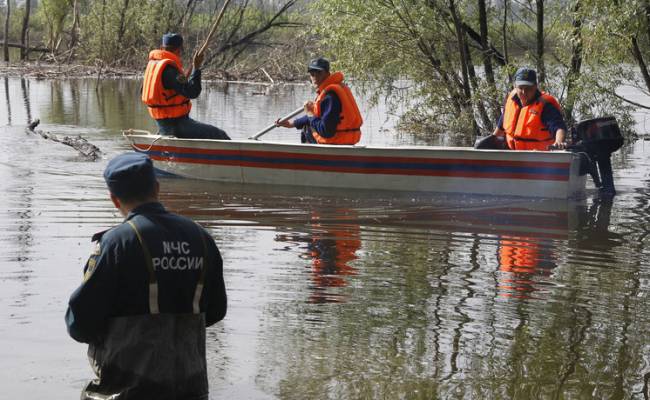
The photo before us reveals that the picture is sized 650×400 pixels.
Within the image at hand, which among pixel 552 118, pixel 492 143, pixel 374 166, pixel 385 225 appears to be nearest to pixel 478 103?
pixel 492 143

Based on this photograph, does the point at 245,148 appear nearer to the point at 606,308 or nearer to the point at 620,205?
the point at 620,205

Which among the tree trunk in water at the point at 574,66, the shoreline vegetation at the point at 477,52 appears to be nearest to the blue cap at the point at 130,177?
the shoreline vegetation at the point at 477,52

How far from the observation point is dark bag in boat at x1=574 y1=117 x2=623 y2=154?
40.0 feet

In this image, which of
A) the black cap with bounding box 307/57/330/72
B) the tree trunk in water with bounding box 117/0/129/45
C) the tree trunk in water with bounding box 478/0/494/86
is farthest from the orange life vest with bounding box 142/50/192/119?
the tree trunk in water with bounding box 117/0/129/45

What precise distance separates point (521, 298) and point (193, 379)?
12.9ft

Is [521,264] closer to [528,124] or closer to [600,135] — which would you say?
[528,124]

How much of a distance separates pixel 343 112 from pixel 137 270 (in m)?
9.14

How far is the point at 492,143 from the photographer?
493 inches

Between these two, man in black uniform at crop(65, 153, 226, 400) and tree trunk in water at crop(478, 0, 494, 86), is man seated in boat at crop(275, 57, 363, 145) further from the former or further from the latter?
man in black uniform at crop(65, 153, 226, 400)

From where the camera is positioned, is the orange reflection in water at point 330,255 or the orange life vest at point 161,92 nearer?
the orange reflection in water at point 330,255

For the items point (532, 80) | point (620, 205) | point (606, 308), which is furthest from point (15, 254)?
point (620, 205)

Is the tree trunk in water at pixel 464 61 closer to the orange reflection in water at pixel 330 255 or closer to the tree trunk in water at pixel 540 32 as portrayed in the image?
the tree trunk in water at pixel 540 32

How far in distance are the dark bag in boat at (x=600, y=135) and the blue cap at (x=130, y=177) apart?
9275mm

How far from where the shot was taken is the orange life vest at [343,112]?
12367 mm
